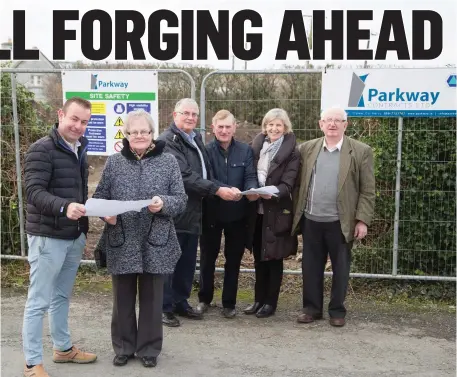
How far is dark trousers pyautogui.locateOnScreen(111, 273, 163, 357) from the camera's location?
4.41 m

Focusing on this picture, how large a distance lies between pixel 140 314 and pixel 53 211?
110 centimetres

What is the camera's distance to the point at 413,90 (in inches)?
233

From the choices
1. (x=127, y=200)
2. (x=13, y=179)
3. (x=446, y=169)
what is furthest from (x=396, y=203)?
(x=13, y=179)

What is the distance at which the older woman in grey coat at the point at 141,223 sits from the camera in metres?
4.28

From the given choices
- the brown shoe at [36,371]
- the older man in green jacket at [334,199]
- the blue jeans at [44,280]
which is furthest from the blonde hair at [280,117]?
the brown shoe at [36,371]

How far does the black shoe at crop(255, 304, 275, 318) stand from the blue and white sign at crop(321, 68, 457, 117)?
82.3 inches

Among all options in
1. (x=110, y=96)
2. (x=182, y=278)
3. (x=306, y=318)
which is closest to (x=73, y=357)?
(x=182, y=278)

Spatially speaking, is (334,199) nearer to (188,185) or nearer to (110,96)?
(188,185)

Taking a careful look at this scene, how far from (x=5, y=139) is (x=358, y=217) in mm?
4300

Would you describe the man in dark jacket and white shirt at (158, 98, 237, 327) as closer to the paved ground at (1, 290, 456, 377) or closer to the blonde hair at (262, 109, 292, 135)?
the paved ground at (1, 290, 456, 377)

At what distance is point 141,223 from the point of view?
14.2 feet

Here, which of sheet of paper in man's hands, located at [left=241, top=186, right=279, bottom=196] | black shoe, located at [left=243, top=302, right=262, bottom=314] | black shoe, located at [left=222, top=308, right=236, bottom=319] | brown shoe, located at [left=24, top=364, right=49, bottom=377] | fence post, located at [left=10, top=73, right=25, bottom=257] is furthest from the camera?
fence post, located at [left=10, top=73, right=25, bottom=257]

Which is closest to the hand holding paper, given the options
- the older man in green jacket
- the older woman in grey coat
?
the older man in green jacket

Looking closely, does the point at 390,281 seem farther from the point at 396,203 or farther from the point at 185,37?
the point at 185,37
